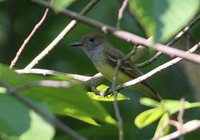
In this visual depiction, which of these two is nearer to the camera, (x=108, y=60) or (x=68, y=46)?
(x=108, y=60)

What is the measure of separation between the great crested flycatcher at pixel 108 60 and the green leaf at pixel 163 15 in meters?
3.08

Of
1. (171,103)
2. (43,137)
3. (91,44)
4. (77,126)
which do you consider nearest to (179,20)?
(171,103)

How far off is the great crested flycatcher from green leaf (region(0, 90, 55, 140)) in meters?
2.96

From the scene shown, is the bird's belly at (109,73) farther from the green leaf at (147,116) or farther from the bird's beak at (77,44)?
the green leaf at (147,116)

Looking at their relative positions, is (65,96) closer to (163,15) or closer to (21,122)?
(21,122)

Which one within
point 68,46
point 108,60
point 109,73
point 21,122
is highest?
point 68,46

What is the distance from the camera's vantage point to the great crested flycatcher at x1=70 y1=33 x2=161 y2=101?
18.8ft

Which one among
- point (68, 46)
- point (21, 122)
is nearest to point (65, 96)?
point (21, 122)

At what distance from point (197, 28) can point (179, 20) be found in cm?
400

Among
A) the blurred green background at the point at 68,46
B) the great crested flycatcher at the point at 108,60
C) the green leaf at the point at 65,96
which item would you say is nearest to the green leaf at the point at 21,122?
the green leaf at the point at 65,96

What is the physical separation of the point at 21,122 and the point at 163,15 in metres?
0.56

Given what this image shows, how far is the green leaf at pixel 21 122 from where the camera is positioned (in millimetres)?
2006

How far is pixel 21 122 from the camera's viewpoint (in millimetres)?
2082

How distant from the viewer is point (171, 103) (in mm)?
2203
